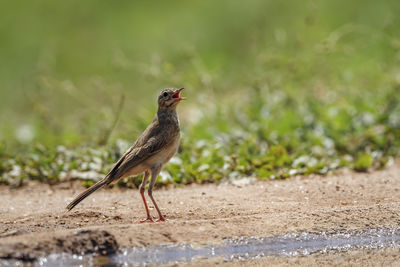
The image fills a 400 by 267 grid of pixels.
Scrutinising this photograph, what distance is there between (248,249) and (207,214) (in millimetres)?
1003

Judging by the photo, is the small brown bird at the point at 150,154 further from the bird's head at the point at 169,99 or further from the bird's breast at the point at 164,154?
the bird's head at the point at 169,99

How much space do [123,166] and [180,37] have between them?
9295 millimetres

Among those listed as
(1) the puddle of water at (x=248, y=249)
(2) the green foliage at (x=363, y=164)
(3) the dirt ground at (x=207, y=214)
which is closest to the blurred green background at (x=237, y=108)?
(2) the green foliage at (x=363, y=164)

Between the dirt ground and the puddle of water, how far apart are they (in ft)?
0.19

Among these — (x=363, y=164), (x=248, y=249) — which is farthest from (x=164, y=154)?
(x=363, y=164)

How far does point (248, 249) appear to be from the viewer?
570 centimetres

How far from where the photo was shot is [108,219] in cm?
661

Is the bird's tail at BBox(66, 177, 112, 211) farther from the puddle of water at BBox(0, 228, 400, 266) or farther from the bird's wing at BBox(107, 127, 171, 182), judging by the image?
the puddle of water at BBox(0, 228, 400, 266)

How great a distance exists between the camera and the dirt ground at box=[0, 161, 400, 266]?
18.0 ft

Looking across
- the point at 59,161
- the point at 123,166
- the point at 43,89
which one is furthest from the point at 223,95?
the point at 123,166

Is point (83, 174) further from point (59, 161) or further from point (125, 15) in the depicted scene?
point (125, 15)

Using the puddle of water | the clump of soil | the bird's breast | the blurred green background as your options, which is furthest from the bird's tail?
the blurred green background

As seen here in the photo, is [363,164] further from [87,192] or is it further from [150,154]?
[87,192]

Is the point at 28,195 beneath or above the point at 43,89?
beneath
